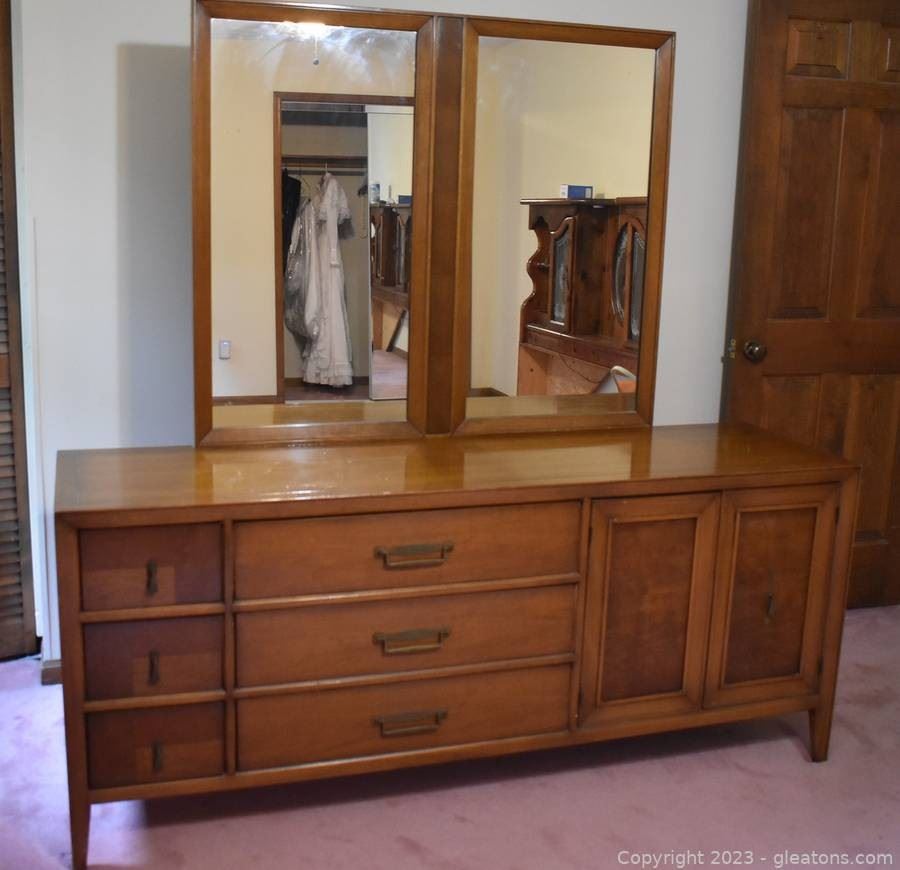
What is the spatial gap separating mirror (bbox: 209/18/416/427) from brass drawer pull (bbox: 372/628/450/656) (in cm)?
58

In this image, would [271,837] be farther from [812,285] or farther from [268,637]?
[812,285]

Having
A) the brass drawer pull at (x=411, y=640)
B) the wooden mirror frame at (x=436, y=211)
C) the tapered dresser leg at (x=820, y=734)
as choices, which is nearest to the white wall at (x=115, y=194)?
the wooden mirror frame at (x=436, y=211)

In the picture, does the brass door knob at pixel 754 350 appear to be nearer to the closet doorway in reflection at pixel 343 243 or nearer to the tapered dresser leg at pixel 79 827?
the closet doorway in reflection at pixel 343 243

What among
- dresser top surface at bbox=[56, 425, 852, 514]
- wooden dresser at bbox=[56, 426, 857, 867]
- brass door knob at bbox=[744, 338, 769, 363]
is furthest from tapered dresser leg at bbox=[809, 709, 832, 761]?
brass door knob at bbox=[744, 338, 769, 363]

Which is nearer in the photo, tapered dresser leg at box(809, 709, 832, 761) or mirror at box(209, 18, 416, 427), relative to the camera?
mirror at box(209, 18, 416, 427)

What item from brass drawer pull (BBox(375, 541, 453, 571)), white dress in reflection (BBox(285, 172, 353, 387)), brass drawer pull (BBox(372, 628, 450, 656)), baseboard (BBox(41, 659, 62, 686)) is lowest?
baseboard (BBox(41, 659, 62, 686))

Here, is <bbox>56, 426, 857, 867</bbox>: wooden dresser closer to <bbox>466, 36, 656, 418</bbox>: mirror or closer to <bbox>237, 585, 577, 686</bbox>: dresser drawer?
<bbox>237, 585, 577, 686</bbox>: dresser drawer

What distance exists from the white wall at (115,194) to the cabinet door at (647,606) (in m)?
1.06

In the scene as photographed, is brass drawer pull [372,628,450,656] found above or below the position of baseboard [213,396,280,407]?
below

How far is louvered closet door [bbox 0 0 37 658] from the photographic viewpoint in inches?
94.7

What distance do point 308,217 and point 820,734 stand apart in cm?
167

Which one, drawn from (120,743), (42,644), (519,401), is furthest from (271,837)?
(519,401)

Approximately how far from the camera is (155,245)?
2.42 metres

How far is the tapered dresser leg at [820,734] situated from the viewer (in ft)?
7.82
